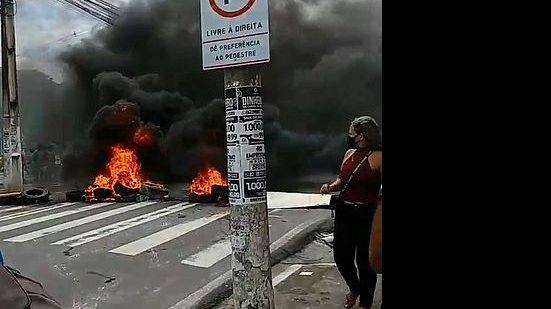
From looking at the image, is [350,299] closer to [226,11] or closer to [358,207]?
[358,207]

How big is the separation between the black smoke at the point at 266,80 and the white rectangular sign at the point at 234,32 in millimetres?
761

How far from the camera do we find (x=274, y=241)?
13.1 feet

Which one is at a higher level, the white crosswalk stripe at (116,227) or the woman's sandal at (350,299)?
the white crosswalk stripe at (116,227)

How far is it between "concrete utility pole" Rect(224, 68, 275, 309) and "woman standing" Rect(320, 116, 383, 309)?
0.74 metres

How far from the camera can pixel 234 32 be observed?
80.7 inches

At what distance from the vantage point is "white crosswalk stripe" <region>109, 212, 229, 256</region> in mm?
4180

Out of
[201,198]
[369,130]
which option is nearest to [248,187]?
[369,130]

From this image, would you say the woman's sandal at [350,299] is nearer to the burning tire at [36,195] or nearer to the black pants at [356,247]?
the black pants at [356,247]

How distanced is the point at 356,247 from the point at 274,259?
1001 mm

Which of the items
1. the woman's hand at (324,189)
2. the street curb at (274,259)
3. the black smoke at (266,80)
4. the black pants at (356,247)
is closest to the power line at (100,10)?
the black smoke at (266,80)

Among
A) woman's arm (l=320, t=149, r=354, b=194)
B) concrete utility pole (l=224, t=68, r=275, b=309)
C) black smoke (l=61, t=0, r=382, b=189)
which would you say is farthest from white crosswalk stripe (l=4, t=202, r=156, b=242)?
concrete utility pole (l=224, t=68, r=275, b=309)

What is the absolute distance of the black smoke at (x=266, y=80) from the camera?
3.46 metres
